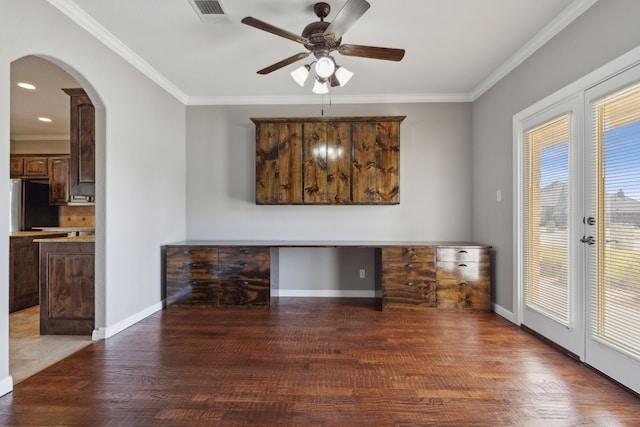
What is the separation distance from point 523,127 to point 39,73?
5008 millimetres

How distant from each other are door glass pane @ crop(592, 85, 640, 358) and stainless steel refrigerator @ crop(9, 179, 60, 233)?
6876 millimetres

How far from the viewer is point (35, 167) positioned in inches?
216

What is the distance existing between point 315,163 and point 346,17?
2.09 m

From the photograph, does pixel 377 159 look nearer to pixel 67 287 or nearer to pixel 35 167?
pixel 67 287

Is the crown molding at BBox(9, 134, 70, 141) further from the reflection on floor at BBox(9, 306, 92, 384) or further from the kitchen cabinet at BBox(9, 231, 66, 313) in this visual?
the reflection on floor at BBox(9, 306, 92, 384)

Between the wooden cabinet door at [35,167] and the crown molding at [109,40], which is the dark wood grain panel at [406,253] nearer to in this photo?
the crown molding at [109,40]

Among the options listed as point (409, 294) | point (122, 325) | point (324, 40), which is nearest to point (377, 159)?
point (409, 294)

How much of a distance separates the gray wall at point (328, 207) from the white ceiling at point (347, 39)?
1.18 ft

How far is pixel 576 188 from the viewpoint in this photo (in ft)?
8.05

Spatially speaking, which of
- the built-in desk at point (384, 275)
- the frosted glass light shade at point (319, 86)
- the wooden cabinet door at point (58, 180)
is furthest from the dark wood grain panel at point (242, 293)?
the wooden cabinet door at point (58, 180)

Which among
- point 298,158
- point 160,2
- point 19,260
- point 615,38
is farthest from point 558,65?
point 19,260

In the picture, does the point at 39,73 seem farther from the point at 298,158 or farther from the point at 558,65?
the point at 558,65

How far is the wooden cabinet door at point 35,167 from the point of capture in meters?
5.44

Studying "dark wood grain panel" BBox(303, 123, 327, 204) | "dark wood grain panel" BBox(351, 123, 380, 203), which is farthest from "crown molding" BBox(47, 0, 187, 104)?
"dark wood grain panel" BBox(351, 123, 380, 203)
